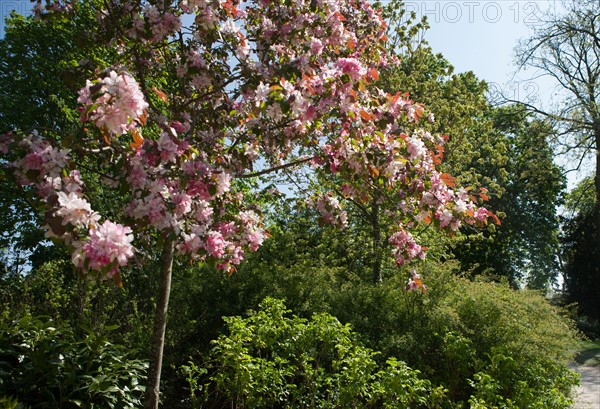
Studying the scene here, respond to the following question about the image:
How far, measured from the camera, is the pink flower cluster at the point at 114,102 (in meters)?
2.20

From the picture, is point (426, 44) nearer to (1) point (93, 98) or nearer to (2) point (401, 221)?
(2) point (401, 221)

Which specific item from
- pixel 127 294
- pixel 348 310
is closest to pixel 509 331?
pixel 348 310

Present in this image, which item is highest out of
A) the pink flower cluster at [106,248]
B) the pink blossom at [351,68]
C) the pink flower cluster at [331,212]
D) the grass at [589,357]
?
the pink blossom at [351,68]

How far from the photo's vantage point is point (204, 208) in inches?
123

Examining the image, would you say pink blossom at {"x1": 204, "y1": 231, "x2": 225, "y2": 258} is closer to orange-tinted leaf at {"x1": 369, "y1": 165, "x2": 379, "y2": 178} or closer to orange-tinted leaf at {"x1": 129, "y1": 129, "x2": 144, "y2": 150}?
orange-tinted leaf at {"x1": 129, "y1": 129, "x2": 144, "y2": 150}

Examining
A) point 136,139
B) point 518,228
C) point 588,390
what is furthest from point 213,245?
point 518,228

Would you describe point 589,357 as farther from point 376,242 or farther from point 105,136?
point 105,136

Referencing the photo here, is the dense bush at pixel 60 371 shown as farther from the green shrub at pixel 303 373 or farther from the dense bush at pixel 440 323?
the dense bush at pixel 440 323

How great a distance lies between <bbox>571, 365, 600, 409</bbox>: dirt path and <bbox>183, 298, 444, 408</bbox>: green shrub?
120 inches

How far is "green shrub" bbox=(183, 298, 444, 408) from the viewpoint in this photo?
3865 millimetres

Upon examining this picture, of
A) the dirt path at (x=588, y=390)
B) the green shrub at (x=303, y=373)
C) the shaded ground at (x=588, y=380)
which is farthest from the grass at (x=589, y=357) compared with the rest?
the green shrub at (x=303, y=373)

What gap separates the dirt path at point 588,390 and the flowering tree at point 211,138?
3.43 m

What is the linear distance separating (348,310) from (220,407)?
209 centimetres

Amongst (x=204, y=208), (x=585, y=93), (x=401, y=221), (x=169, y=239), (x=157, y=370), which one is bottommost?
(x=157, y=370)
